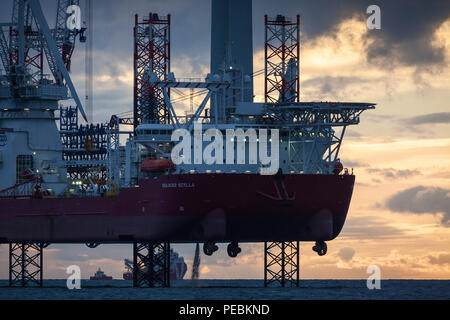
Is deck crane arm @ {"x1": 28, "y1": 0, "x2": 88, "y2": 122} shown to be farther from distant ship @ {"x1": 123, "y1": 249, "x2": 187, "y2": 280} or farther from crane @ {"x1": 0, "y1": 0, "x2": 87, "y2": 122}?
distant ship @ {"x1": 123, "y1": 249, "x2": 187, "y2": 280}

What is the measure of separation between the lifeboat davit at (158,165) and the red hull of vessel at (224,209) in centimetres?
89

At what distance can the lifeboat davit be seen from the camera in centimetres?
6988

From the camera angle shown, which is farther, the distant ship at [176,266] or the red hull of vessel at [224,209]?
the distant ship at [176,266]

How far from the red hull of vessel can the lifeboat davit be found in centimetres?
89

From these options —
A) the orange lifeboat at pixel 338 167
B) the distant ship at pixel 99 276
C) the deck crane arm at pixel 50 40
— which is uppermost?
the deck crane arm at pixel 50 40

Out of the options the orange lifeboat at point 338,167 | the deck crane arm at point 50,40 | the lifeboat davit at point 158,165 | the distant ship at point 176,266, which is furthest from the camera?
the distant ship at point 176,266

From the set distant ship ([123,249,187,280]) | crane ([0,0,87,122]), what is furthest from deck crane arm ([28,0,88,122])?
distant ship ([123,249,187,280])

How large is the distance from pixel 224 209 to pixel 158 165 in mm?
5575

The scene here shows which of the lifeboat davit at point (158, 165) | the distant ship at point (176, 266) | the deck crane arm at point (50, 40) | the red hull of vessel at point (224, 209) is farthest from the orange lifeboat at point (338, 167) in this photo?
the distant ship at point (176, 266)

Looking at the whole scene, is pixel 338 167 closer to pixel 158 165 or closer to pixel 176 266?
pixel 158 165

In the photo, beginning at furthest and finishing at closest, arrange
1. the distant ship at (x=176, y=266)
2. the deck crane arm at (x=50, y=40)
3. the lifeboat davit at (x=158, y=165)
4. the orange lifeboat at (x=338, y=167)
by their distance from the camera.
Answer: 1. the distant ship at (x=176, y=266)
2. the deck crane arm at (x=50, y=40)
3. the orange lifeboat at (x=338, y=167)
4. the lifeboat davit at (x=158, y=165)

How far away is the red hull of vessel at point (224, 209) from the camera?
67625 millimetres

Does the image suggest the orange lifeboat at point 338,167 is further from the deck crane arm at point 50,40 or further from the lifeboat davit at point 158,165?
the deck crane arm at point 50,40
